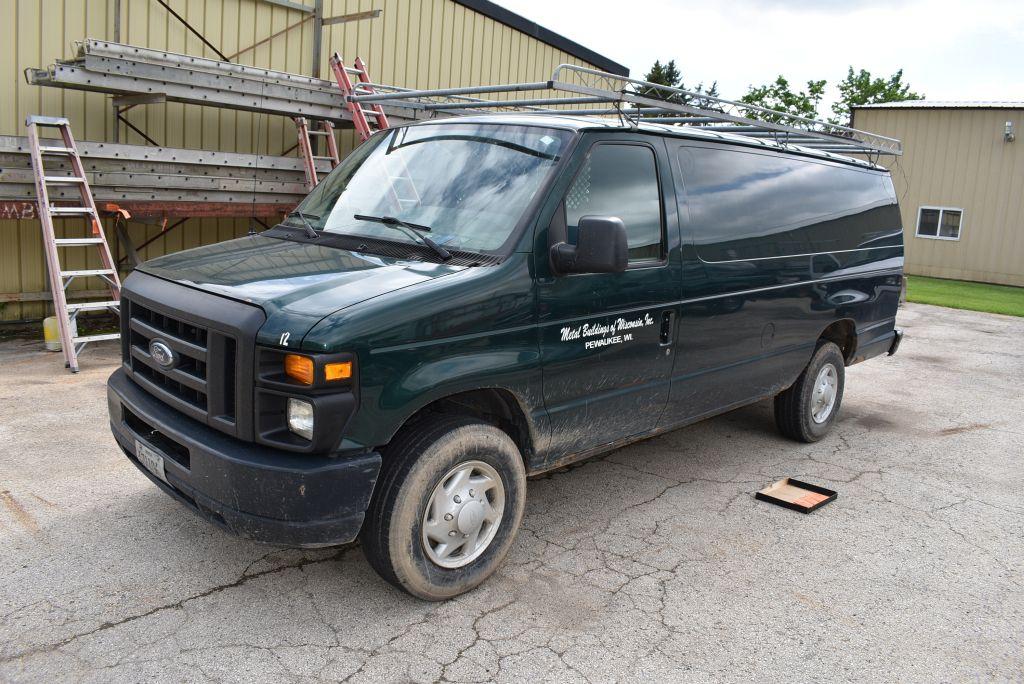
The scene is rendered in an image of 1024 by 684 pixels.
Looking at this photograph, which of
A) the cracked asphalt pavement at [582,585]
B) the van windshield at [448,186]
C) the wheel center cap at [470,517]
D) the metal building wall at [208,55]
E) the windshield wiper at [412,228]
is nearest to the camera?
the cracked asphalt pavement at [582,585]

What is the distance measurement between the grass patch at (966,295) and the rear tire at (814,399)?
36.4ft

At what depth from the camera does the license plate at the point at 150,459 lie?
3.70 meters

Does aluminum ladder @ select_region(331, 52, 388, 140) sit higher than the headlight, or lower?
higher

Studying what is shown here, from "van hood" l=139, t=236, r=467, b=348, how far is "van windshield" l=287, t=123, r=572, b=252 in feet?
0.86

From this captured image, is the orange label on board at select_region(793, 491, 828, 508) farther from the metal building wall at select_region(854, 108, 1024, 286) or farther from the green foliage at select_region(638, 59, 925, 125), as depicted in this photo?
the green foliage at select_region(638, 59, 925, 125)

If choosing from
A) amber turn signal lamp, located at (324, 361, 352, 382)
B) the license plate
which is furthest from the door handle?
the license plate

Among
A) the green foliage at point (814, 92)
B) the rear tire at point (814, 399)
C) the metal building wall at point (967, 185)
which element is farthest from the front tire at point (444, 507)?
the green foliage at point (814, 92)

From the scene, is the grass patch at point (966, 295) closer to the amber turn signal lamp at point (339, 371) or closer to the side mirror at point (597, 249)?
the side mirror at point (597, 249)

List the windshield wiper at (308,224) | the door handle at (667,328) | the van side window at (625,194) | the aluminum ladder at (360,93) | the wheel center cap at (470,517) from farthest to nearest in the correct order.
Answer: the aluminum ladder at (360,93) → the door handle at (667,328) → the windshield wiper at (308,224) → the van side window at (625,194) → the wheel center cap at (470,517)

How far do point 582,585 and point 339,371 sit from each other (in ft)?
5.40

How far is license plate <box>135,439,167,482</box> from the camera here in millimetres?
3699

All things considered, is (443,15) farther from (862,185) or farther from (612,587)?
(612,587)

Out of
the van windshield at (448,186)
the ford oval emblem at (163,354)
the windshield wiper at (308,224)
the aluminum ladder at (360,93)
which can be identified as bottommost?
the ford oval emblem at (163,354)

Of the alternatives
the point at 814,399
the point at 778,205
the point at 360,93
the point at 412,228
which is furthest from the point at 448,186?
the point at 360,93
